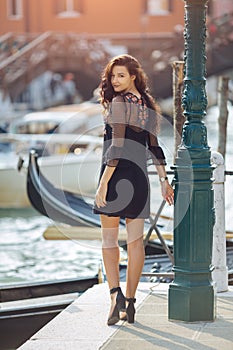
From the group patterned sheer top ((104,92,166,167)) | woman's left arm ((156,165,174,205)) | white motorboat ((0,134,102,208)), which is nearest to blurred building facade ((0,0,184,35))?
white motorboat ((0,134,102,208))

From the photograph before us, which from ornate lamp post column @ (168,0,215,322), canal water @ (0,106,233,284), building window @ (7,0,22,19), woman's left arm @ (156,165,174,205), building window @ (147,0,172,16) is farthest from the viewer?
building window @ (7,0,22,19)

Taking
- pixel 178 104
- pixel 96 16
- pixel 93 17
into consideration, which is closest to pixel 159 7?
pixel 96 16

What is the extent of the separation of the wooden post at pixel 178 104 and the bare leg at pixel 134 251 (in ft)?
5.09

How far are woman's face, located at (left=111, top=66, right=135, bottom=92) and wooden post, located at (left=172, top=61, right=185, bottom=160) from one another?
1552 mm

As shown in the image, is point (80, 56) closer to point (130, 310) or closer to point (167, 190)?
point (167, 190)

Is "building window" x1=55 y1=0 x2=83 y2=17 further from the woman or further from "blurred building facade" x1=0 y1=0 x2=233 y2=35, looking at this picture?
the woman

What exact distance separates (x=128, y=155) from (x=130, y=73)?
1.17ft

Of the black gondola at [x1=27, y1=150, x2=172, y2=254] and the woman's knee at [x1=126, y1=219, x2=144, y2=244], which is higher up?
the woman's knee at [x1=126, y1=219, x2=144, y2=244]

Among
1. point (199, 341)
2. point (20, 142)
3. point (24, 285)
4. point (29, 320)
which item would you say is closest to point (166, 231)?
point (24, 285)

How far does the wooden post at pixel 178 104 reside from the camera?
18.1 ft

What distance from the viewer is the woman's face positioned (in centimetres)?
391

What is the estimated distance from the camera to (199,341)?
372 cm

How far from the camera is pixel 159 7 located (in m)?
33.9

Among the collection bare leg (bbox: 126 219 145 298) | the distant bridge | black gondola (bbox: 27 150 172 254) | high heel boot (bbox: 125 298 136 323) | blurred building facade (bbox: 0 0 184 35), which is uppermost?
blurred building facade (bbox: 0 0 184 35)
